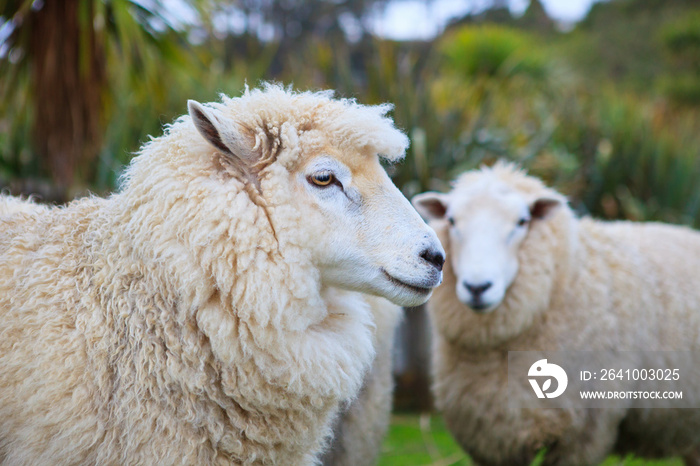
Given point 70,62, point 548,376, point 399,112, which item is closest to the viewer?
point 548,376

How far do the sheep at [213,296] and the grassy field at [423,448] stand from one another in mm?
2141

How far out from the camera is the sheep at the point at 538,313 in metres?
3.38

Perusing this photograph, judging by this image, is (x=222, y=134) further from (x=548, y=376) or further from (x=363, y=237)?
(x=548, y=376)

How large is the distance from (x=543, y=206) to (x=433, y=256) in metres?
2.13

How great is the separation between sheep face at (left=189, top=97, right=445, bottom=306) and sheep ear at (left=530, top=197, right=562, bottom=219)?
6.68 feet

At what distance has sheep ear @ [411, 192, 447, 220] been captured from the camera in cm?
392

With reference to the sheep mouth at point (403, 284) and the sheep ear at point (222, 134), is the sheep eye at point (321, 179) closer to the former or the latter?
the sheep ear at point (222, 134)

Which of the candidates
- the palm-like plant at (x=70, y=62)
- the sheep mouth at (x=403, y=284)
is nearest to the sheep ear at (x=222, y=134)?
the sheep mouth at (x=403, y=284)

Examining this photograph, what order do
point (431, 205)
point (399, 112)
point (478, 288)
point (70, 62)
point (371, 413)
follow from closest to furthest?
point (371, 413), point (478, 288), point (431, 205), point (70, 62), point (399, 112)

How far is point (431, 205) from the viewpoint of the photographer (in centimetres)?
400

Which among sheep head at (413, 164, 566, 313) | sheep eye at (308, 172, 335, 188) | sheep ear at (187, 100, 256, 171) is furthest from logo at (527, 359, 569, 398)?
sheep ear at (187, 100, 256, 171)

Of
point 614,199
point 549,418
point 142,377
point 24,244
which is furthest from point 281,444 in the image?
point 614,199

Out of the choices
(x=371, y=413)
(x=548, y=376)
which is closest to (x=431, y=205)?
(x=548, y=376)

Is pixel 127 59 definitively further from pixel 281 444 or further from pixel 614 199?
pixel 614 199
